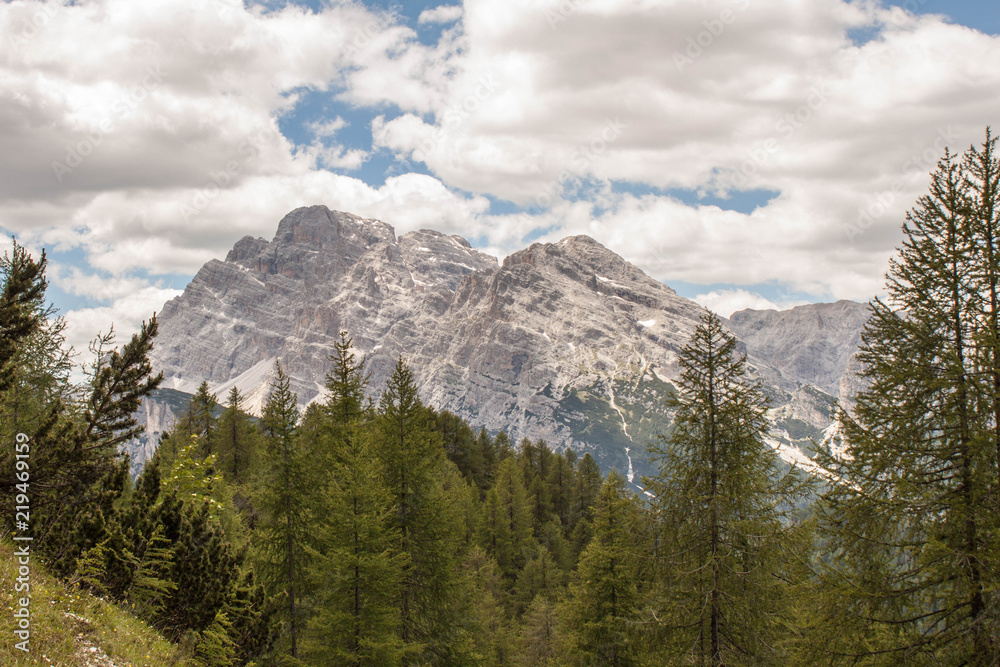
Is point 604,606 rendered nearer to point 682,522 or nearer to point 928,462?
point 682,522

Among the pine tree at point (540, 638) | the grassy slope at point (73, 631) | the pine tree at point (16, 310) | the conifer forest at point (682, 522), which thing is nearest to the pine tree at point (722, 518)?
the conifer forest at point (682, 522)

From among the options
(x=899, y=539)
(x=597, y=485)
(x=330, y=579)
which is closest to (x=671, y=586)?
(x=899, y=539)

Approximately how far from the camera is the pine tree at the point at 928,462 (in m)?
9.56

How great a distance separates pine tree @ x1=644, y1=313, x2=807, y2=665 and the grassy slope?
10.3 m

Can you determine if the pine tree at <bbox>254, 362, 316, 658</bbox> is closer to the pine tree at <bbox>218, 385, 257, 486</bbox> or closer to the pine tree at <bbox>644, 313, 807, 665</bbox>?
the pine tree at <bbox>644, 313, 807, 665</bbox>

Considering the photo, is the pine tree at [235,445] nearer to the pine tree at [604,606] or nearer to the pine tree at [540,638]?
the pine tree at [540,638]

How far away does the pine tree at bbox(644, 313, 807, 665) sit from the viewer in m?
13.0

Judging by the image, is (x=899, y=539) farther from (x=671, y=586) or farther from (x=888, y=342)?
(x=671, y=586)

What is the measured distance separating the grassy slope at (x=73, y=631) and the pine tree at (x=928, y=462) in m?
11.4

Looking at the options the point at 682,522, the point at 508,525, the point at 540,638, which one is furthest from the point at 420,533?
the point at 508,525

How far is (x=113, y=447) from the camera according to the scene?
12.0m

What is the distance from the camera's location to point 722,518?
43.9 ft

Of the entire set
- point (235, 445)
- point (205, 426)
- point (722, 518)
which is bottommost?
point (235, 445)

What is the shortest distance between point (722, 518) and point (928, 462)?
437 centimetres
